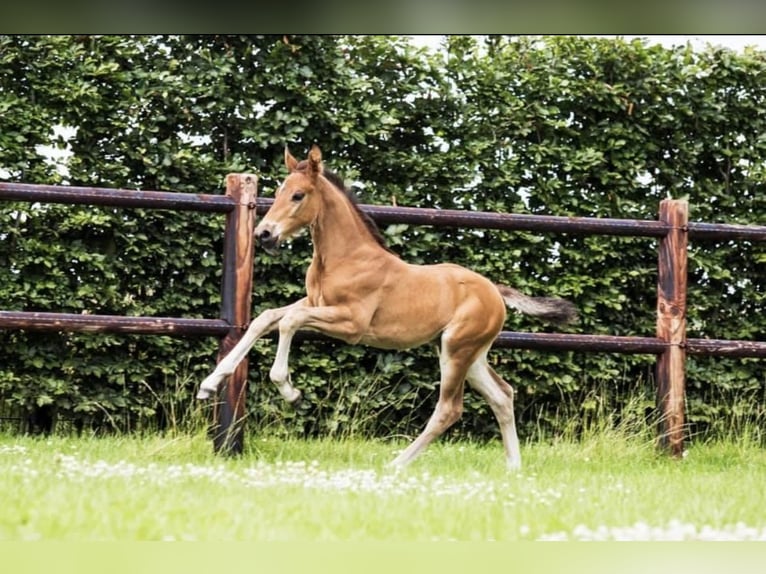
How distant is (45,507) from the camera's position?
101 inches

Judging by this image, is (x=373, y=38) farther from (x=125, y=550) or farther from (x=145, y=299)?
(x=125, y=550)

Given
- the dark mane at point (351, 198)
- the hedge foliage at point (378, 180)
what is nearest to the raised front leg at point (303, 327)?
the dark mane at point (351, 198)

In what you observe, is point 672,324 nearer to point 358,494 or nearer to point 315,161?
point 315,161

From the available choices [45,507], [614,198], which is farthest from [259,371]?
[45,507]

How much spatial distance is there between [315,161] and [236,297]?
820 millimetres

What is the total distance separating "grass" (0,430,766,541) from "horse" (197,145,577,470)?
1.50 feet

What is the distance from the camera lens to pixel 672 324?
5008 mm

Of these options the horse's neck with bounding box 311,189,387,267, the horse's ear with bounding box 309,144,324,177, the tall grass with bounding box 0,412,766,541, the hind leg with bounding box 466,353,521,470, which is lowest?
the tall grass with bounding box 0,412,766,541

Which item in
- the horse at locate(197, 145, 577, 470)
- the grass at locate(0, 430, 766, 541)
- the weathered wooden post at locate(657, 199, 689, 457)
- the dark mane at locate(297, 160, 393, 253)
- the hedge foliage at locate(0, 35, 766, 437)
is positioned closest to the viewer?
the grass at locate(0, 430, 766, 541)

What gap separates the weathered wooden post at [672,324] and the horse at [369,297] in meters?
1.15

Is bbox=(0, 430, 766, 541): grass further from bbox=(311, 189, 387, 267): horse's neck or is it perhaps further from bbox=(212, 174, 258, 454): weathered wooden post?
bbox=(311, 189, 387, 267): horse's neck

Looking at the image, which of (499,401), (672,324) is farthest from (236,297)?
(672,324)

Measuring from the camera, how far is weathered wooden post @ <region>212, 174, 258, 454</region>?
14.2 feet

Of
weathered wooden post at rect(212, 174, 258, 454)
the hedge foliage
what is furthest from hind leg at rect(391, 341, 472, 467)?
the hedge foliage
